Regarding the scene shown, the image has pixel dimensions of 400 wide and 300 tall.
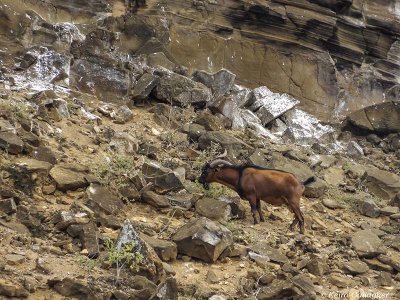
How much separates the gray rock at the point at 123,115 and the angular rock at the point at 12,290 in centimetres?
635

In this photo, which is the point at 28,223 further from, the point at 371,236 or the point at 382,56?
the point at 382,56

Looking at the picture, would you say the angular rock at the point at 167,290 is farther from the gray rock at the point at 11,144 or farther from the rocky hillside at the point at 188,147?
the gray rock at the point at 11,144

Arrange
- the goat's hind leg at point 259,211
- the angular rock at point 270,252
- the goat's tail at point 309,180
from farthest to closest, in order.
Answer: the goat's tail at point 309,180, the goat's hind leg at point 259,211, the angular rock at point 270,252

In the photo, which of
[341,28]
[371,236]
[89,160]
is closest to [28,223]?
[89,160]

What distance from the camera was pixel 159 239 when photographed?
7.55 metres

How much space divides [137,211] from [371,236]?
3402 mm

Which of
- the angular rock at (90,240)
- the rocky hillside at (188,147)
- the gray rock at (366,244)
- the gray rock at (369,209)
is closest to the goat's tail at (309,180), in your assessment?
the rocky hillside at (188,147)

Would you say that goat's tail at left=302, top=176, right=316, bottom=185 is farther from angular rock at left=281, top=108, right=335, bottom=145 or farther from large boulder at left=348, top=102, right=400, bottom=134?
large boulder at left=348, top=102, right=400, bottom=134

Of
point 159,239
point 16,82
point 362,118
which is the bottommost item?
point 362,118

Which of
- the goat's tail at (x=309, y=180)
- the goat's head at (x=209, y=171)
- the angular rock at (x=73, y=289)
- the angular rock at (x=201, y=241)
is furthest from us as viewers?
the goat's tail at (x=309, y=180)

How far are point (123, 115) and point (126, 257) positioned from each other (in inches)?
228

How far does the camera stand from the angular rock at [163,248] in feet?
23.4

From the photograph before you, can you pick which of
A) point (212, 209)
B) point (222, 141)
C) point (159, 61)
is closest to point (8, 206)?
point (212, 209)

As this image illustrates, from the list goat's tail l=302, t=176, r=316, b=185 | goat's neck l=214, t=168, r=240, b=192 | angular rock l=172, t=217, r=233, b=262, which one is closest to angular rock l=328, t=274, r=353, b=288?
angular rock l=172, t=217, r=233, b=262
